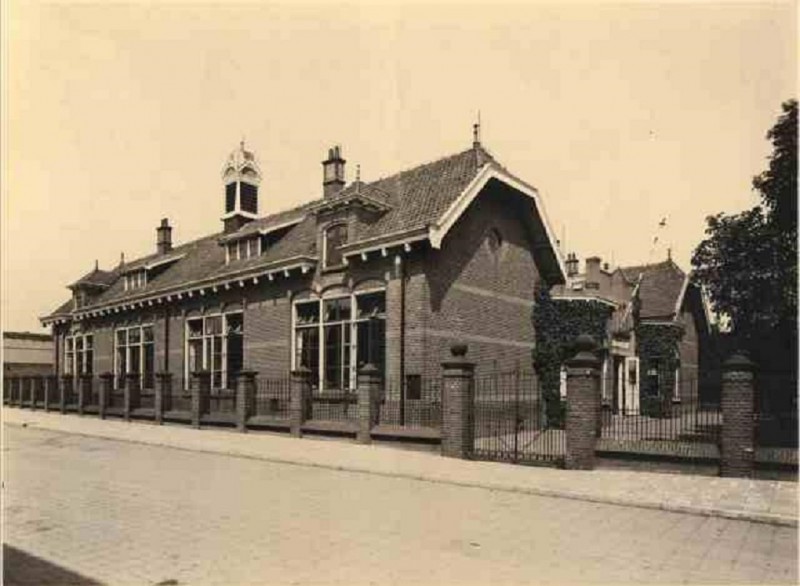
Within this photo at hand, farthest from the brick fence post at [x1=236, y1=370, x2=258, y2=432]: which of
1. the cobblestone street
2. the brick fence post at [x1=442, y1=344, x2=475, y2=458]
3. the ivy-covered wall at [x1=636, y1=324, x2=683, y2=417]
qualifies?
the ivy-covered wall at [x1=636, y1=324, x2=683, y2=417]

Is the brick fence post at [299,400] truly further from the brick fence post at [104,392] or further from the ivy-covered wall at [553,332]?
the brick fence post at [104,392]

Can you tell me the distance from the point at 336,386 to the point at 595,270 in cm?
1461

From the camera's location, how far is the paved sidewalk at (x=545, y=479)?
350 inches

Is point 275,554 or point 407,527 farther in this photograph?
point 407,527

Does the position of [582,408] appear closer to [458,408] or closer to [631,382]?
[458,408]

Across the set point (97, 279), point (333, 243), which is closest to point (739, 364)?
point (333, 243)

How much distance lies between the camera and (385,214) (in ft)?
60.7

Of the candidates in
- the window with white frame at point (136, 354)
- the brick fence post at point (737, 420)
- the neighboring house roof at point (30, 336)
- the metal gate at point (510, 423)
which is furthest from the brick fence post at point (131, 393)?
the neighboring house roof at point (30, 336)

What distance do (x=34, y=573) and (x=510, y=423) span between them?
14329 millimetres

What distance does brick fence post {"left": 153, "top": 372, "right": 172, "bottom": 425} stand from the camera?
22.6 m

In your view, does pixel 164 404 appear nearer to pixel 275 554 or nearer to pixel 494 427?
pixel 494 427

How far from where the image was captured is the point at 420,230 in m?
15.7

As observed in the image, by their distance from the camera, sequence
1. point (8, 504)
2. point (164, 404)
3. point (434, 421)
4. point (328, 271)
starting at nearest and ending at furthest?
point (8, 504) < point (434, 421) < point (328, 271) < point (164, 404)

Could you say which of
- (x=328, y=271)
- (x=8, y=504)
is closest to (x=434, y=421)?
(x=328, y=271)
